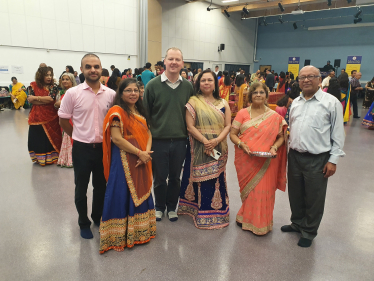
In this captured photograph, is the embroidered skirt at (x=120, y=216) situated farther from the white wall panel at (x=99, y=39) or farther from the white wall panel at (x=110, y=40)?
the white wall panel at (x=110, y=40)

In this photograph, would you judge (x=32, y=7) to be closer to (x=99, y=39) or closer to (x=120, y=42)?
(x=99, y=39)

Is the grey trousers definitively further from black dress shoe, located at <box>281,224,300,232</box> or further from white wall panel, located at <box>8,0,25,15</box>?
white wall panel, located at <box>8,0,25,15</box>

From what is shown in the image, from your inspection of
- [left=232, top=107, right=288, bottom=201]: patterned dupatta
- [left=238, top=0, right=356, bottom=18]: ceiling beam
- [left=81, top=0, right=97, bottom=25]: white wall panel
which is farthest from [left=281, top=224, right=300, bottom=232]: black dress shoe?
[left=238, top=0, right=356, bottom=18]: ceiling beam

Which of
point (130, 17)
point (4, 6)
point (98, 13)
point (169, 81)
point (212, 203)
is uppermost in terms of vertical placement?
point (130, 17)

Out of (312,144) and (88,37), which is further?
(88,37)

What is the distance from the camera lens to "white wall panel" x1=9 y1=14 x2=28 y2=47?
8727mm

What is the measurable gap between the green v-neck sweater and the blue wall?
16177 millimetres

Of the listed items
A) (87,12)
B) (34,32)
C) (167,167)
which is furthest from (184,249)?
(87,12)

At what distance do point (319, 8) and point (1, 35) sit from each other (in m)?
14.3

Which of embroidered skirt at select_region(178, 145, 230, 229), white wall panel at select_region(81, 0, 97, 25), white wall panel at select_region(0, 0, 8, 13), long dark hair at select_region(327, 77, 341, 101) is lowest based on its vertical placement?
embroidered skirt at select_region(178, 145, 230, 229)

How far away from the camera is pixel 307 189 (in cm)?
211

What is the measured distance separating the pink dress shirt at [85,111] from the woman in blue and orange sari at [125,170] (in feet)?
0.45

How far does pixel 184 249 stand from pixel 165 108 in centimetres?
118

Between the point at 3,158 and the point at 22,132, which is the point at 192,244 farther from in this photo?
the point at 22,132
